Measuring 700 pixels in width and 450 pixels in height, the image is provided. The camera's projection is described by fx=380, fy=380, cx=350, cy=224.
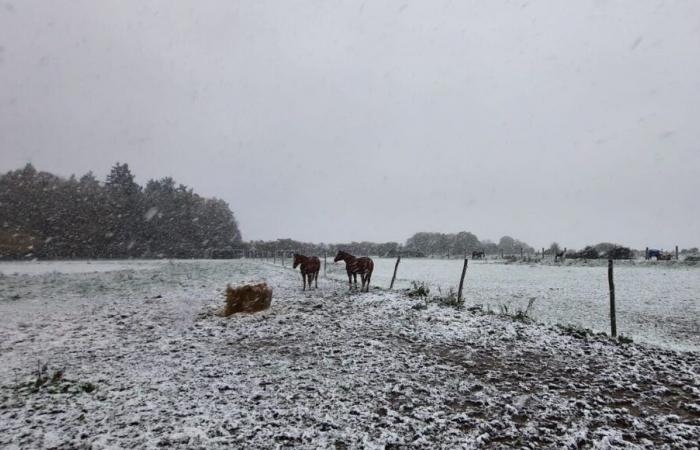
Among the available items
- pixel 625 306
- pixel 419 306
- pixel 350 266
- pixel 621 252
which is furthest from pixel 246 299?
pixel 621 252

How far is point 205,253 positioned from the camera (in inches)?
3351

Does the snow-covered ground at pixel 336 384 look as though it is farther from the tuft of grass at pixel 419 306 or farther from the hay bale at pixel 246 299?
the tuft of grass at pixel 419 306

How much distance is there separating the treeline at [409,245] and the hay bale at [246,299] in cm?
6225

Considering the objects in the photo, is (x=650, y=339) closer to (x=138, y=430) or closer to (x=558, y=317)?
(x=558, y=317)

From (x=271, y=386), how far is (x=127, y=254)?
79888mm

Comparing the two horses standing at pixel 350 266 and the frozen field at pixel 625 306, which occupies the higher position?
the two horses standing at pixel 350 266

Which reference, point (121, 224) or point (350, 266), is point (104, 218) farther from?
point (350, 266)

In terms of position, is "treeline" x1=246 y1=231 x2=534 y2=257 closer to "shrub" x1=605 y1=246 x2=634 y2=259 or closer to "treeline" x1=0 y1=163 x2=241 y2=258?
"treeline" x1=0 y1=163 x2=241 y2=258

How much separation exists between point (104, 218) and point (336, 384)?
8053 centimetres

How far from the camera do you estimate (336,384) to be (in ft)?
23.6

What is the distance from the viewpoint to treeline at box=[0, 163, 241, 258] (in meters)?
66.8

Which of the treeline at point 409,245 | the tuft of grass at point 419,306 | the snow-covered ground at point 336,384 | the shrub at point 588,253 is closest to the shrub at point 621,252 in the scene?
the shrub at point 588,253

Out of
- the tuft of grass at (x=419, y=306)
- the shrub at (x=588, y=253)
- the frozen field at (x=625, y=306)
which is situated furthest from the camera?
the shrub at (x=588, y=253)

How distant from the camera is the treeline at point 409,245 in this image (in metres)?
83.4
